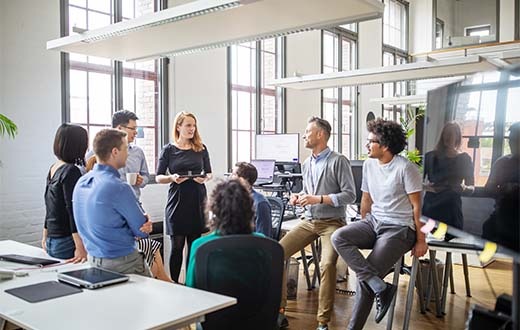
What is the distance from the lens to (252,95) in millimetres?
7352

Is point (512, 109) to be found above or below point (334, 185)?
above

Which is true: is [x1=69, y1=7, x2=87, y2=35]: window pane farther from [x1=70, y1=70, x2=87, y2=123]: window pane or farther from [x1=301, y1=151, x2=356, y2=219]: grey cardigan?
[x1=301, y1=151, x2=356, y2=219]: grey cardigan

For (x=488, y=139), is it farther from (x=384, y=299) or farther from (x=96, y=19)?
(x=96, y=19)

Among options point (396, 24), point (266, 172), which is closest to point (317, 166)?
point (266, 172)

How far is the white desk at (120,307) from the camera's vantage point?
181 centimetres

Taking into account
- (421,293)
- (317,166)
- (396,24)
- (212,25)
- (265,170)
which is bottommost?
(421,293)

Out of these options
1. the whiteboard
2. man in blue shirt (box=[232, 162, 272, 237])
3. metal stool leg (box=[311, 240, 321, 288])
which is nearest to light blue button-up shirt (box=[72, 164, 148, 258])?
man in blue shirt (box=[232, 162, 272, 237])

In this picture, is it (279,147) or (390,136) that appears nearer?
(390,136)

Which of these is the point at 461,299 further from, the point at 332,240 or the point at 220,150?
the point at 220,150

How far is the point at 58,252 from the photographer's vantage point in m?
2.98

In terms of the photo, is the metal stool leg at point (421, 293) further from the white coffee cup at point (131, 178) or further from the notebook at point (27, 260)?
the notebook at point (27, 260)

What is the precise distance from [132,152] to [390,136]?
2.03 meters

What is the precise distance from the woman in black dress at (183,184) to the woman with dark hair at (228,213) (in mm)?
→ 1721

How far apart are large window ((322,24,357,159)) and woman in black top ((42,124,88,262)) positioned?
6.48 meters
